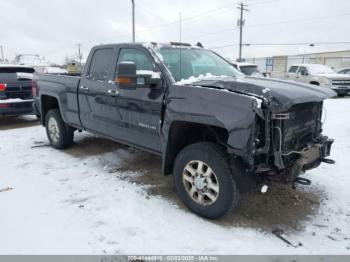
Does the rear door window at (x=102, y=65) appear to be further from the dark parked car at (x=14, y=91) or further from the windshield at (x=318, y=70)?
the windshield at (x=318, y=70)

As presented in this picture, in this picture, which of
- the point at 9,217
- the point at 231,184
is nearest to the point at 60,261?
the point at 9,217

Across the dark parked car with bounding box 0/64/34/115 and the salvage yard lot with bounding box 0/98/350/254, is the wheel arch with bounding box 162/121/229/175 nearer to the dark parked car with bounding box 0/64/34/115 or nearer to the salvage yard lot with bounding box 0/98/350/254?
the salvage yard lot with bounding box 0/98/350/254

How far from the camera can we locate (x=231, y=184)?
10.6 feet

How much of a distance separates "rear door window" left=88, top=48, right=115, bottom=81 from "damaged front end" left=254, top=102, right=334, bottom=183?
2656 millimetres

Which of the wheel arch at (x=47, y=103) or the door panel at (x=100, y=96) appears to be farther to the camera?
the wheel arch at (x=47, y=103)

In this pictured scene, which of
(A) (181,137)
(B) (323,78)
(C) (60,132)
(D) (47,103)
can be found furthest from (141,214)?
(B) (323,78)

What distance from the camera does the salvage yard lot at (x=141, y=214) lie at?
3.08 meters

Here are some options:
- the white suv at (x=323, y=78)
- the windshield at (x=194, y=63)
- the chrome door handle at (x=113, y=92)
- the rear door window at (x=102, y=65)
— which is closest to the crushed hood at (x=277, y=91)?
the windshield at (x=194, y=63)

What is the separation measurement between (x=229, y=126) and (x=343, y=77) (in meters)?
15.4

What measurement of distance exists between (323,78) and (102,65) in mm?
13635

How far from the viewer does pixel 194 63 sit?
4.38 meters

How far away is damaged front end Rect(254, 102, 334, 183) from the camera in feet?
10.3

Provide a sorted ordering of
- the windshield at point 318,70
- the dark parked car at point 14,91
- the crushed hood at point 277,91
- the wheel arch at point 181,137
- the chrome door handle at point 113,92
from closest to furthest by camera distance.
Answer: the crushed hood at point 277,91, the wheel arch at point 181,137, the chrome door handle at point 113,92, the dark parked car at point 14,91, the windshield at point 318,70

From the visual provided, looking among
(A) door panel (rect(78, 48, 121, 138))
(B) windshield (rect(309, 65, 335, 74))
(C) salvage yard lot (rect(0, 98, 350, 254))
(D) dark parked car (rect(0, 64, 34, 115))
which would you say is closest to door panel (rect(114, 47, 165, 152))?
(A) door panel (rect(78, 48, 121, 138))
